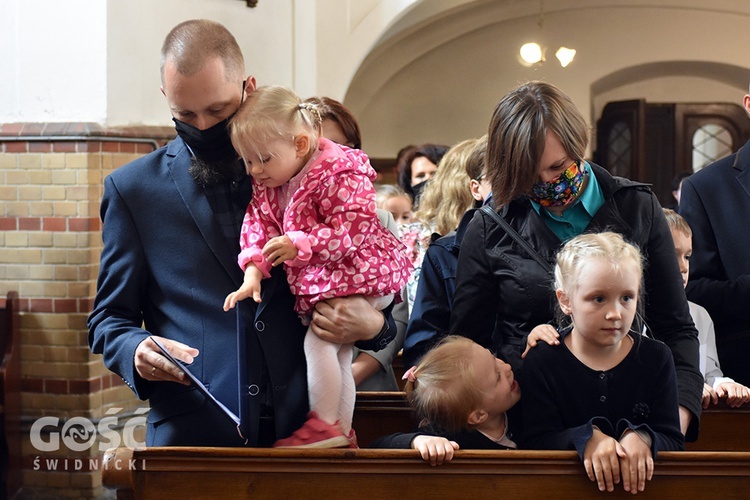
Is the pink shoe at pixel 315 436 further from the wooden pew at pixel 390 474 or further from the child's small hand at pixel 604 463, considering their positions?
the child's small hand at pixel 604 463

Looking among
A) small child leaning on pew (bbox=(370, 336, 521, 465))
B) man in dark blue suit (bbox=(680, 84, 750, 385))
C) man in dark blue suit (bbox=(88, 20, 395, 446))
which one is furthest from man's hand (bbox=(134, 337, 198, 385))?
man in dark blue suit (bbox=(680, 84, 750, 385))

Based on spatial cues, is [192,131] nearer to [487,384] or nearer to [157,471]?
[157,471]

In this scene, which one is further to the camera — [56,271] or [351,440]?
[56,271]

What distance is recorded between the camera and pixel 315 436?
8.97 ft

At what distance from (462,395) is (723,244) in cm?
174

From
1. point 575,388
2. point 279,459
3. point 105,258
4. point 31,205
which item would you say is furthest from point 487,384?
point 31,205

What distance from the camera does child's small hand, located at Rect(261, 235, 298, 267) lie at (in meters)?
2.62

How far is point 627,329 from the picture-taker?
2.63 meters

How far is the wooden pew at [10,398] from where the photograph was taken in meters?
6.12

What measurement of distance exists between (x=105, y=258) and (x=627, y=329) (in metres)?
1.40

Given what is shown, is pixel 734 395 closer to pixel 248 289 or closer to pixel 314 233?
pixel 314 233

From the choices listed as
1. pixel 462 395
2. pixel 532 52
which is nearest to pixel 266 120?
pixel 462 395

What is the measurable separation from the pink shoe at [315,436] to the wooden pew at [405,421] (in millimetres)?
566

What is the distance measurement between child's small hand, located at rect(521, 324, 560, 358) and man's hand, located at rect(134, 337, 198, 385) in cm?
91
